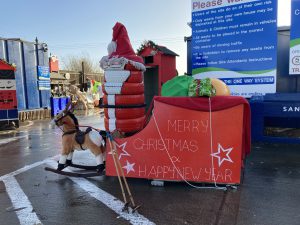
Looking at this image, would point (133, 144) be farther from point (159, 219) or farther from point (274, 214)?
point (274, 214)

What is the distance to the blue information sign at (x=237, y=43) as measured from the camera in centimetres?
769

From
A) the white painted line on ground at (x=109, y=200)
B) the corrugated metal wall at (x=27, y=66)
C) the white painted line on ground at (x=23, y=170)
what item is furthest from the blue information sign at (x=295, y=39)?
the corrugated metal wall at (x=27, y=66)

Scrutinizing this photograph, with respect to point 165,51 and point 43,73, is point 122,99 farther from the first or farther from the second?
point 43,73

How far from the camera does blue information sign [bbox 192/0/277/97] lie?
7688 millimetres

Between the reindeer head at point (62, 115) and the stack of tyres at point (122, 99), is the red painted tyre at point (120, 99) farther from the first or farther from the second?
the reindeer head at point (62, 115)

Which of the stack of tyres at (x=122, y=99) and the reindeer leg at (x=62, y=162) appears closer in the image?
the stack of tyres at (x=122, y=99)

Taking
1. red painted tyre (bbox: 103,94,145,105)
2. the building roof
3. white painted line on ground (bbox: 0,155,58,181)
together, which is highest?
the building roof

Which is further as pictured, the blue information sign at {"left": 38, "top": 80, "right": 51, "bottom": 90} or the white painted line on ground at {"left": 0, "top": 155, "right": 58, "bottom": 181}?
the blue information sign at {"left": 38, "top": 80, "right": 51, "bottom": 90}

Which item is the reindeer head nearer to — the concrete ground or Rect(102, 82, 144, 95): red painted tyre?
Rect(102, 82, 144, 95): red painted tyre

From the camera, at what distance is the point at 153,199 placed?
4105mm

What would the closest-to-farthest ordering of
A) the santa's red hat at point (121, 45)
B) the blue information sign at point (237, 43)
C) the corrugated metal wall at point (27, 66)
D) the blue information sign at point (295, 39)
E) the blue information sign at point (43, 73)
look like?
the santa's red hat at point (121, 45) → the blue information sign at point (295, 39) → the blue information sign at point (237, 43) → the corrugated metal wall at point (27, 66) → the blue information sign at point (43, 73)

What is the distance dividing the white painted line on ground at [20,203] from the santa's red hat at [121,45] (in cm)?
263

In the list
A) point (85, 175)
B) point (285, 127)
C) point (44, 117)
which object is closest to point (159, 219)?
point (85, 175)

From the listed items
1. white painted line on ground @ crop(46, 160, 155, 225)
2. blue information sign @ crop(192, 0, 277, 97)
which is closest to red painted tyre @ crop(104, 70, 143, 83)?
white painted line on ground @ crop(46, 160, 155, 225)
